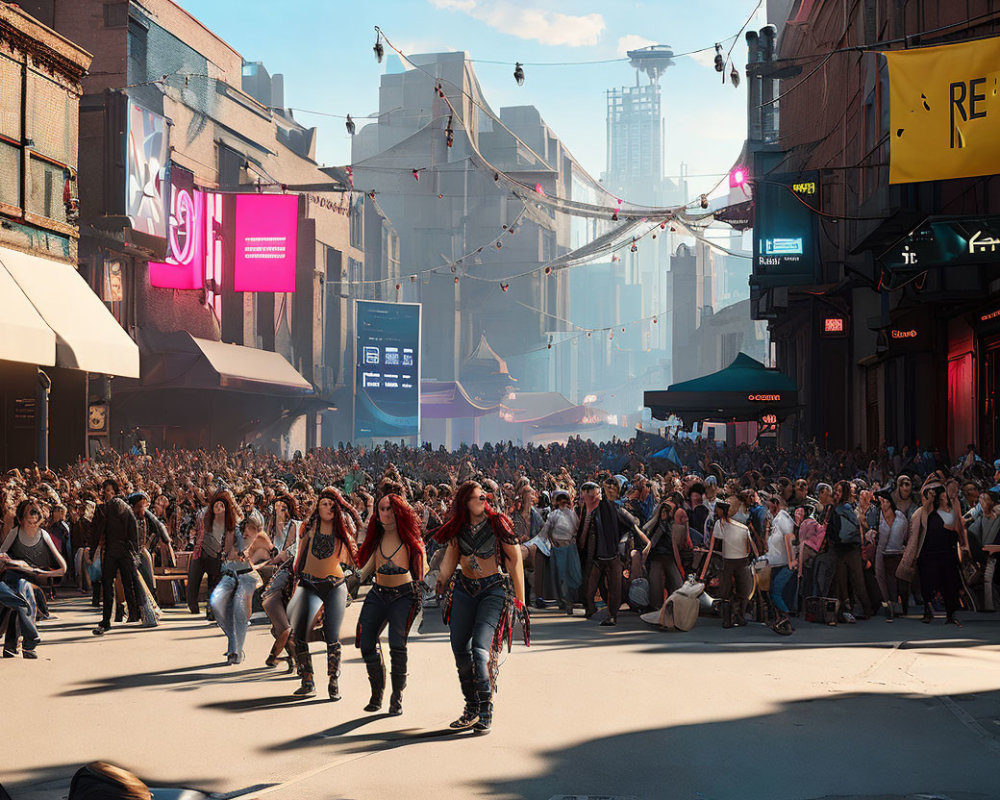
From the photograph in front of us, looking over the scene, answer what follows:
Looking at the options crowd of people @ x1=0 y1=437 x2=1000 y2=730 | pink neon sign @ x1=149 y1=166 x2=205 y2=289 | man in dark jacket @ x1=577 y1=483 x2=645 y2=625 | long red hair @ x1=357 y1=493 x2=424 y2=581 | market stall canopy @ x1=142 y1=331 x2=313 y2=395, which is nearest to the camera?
crowd of people @ x1=0 y1=437 x2=1000 y2=730

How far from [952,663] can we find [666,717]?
140 inches

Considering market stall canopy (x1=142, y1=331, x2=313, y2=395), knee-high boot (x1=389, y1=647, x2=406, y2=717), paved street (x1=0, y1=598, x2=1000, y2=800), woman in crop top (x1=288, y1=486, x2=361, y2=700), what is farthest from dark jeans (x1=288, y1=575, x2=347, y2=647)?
market stall canopy (x1=142, y1=331, x2=313, y2=395)

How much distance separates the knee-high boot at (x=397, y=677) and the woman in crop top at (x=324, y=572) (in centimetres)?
85

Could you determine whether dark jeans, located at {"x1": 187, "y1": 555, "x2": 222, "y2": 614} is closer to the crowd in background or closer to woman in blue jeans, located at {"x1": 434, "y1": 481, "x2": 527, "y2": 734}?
the crowd in background

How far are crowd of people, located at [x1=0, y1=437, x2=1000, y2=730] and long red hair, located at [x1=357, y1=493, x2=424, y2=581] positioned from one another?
1 cm

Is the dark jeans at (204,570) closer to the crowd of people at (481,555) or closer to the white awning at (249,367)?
the crowd of people at (481,555)

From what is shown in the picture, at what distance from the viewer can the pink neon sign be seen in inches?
1462

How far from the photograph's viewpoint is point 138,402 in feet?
129

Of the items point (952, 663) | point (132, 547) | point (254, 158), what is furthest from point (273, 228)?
point (952, 663)

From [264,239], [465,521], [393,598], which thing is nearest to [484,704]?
[393,598]

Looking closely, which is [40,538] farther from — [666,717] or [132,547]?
[666,717]

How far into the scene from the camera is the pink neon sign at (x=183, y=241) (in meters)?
37.1

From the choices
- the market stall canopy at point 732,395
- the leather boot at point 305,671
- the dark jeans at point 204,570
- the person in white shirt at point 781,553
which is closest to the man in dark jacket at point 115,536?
the dark jeans at point 204,570

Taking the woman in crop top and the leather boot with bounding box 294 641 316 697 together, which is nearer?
the leather boot with bounding box 294 641 316 697
